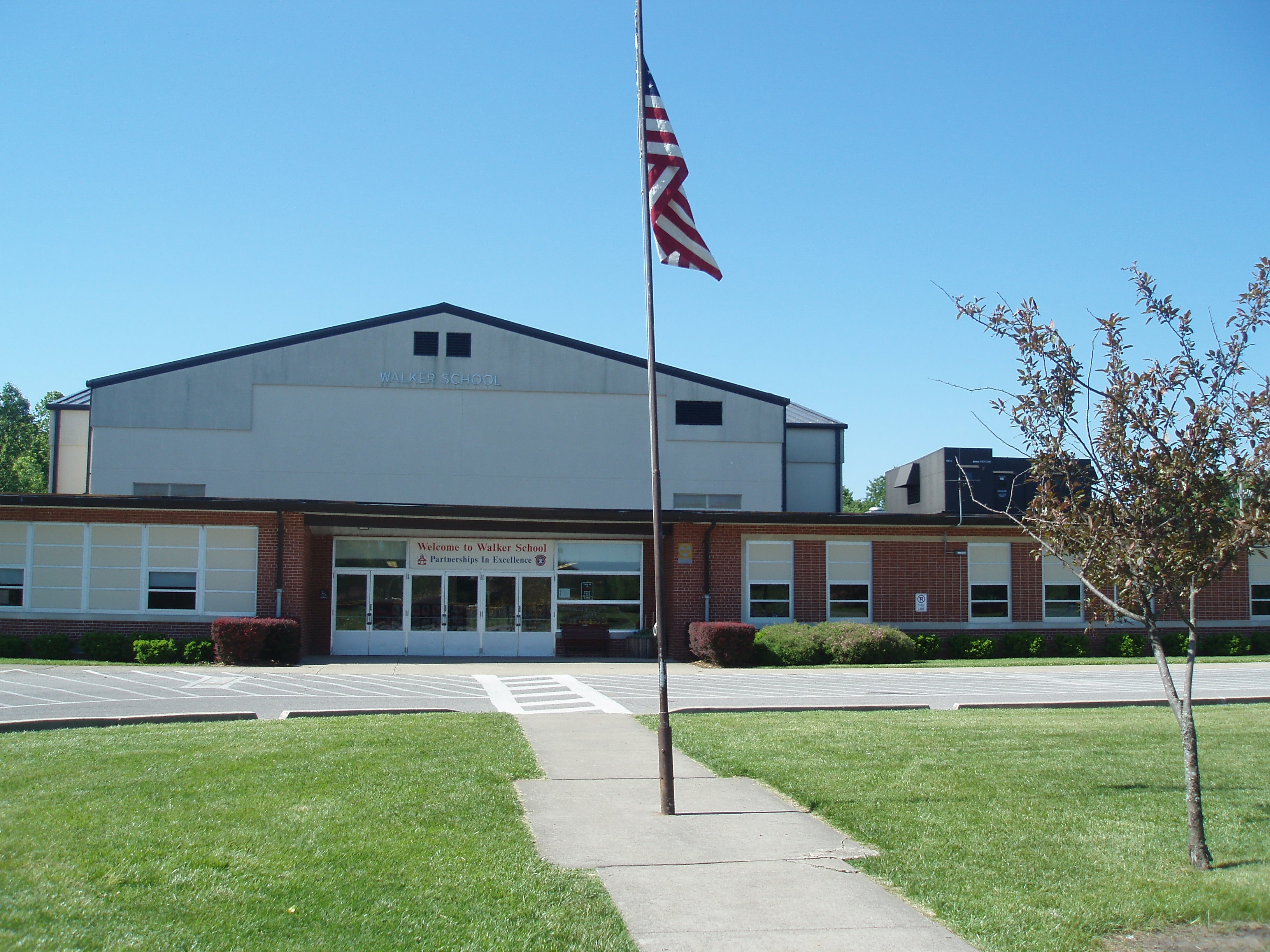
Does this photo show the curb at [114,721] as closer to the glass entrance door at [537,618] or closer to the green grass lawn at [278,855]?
the green grass lawn at [278,855]

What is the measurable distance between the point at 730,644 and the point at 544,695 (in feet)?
26.6

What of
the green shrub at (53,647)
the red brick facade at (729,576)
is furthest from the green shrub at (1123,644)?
the green shrub at (53,647)

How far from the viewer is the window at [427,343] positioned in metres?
35.0

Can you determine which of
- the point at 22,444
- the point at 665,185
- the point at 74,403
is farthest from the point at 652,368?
the point at 22,444

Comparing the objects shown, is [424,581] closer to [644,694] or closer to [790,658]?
[790,658]

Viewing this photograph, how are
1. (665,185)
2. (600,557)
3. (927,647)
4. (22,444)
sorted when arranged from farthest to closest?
A: (22,444)
(600,557)
(927,647)
(665,185)

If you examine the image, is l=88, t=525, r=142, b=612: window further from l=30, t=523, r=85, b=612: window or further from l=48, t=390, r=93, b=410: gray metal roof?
l=48, t=390, r=93, b=410: gray metal roof

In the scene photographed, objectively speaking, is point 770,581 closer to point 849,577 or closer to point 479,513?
point 849,577

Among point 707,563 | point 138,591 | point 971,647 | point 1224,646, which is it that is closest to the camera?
point 138,591

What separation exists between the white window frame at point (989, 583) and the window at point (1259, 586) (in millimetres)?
7044

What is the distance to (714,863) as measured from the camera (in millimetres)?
6785

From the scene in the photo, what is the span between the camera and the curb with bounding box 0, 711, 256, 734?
1218cm

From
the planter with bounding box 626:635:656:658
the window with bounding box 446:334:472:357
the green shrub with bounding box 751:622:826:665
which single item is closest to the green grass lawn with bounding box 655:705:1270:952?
the green shrub with bounding box 751:622:826:665

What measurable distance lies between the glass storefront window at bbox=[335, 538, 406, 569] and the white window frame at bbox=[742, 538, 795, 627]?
28.6 feet
